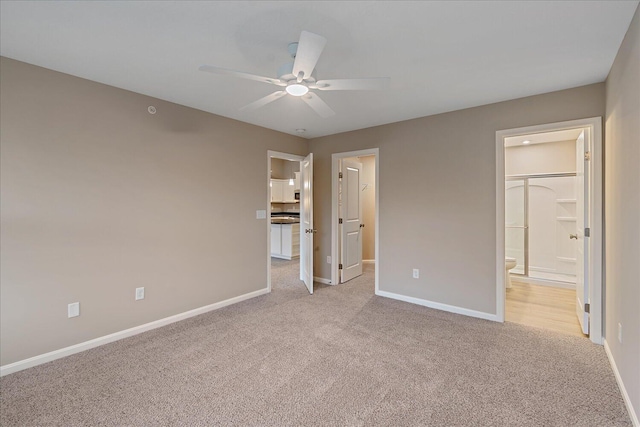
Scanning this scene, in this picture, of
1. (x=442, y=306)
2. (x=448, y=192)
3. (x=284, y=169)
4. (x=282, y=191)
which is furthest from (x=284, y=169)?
(x=442, y=306)

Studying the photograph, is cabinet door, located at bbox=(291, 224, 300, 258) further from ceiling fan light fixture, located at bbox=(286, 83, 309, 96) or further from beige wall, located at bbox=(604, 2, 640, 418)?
beige wall, located at bbox=(604, 2, 640, 418)

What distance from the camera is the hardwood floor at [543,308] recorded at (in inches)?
123

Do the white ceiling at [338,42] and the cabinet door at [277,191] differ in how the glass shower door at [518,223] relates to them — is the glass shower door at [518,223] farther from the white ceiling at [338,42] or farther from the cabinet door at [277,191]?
the cabinet door at [277,191]

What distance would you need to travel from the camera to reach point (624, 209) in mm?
1998

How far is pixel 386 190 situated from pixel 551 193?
126 inches

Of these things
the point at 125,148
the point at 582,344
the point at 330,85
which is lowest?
the point at 582,344

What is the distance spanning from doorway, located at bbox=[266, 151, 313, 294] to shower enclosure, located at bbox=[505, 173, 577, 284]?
3.74m

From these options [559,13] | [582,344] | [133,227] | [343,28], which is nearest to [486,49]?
[559,13]

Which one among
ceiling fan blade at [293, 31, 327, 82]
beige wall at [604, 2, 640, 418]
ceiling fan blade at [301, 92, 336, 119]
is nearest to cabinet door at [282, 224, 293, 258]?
ceiling fan blade at [301, 92, 336, 119]

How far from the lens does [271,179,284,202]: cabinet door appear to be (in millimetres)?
7637

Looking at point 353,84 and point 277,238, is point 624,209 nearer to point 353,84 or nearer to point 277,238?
point 353,84

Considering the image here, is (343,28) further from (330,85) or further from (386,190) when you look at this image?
(386,190)

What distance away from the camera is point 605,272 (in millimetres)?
2586

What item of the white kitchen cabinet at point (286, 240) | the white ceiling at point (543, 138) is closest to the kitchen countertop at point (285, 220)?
Result: the white kitchen cabinet at point (286, 240)
